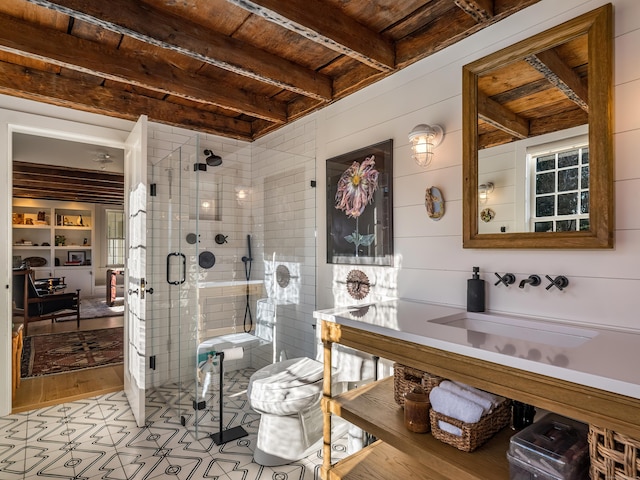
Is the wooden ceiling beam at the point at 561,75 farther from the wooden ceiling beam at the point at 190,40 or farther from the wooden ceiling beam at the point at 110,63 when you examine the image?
the wooden ceiling beam at the point at 110,63

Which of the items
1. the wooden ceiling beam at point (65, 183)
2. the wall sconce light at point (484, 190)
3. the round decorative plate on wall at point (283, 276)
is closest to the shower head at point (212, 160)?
the round decorative plate on wall at point (283, 276)

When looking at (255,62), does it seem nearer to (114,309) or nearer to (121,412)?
(121,412)

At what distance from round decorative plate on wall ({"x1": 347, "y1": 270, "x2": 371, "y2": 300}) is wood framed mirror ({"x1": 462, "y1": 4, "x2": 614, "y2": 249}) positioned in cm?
80

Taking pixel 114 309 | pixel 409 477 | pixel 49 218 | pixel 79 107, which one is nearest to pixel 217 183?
pixel 79 107

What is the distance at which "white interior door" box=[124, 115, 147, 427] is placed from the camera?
270cm

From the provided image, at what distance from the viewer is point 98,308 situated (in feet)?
23.4

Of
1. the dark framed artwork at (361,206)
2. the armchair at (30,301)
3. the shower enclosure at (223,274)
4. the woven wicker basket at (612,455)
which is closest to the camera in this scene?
the woven wicker basket at (612,455)

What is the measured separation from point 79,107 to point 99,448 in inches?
99.4

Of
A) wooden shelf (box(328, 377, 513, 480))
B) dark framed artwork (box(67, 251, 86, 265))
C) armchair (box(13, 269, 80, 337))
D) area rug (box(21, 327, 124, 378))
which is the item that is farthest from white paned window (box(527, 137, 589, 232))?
dark framed artwork (box(67, 251, 86, 265))

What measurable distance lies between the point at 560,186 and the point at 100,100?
312 centimetres

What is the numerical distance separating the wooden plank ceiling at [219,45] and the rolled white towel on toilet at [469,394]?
1.66 meters

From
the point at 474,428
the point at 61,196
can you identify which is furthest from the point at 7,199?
the point at 61,196

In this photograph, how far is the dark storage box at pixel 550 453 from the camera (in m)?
1.12

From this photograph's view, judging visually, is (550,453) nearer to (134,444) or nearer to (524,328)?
(524,328)
